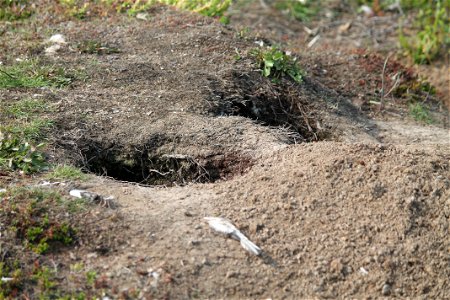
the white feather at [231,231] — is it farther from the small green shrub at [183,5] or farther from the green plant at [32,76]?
the small green shrub at [183,5]

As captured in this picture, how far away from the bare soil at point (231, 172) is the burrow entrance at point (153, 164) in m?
0.01

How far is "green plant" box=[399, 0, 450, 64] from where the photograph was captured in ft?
27.9

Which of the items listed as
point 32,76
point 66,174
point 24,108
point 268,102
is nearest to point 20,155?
point 66,174

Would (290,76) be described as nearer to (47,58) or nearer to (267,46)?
(267,46)

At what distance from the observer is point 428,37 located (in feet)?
28.3

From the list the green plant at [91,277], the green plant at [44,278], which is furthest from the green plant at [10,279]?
the green plant at [91,277]

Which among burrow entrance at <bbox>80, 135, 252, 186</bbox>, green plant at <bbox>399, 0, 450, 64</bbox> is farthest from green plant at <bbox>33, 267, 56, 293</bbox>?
green plant at <bbox>399, 0, 450, 64</bbox>

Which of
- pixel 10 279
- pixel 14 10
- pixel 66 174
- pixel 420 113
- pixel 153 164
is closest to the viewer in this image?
pixel 10 279

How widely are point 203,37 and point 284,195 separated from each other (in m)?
2.64

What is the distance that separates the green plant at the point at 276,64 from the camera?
20.5ft

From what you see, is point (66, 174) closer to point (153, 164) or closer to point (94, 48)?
point (153, 164)

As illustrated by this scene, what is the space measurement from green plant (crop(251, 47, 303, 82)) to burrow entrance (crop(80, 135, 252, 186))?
54.6 inches

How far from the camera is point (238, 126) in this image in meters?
5.35

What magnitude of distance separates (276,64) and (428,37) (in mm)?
3053
